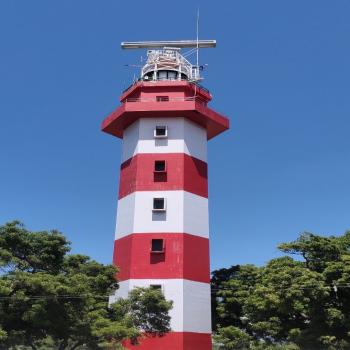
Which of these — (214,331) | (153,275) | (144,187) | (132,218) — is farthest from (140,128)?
(214,331)

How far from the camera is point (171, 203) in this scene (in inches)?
1245

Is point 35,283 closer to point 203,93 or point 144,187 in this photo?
point 144,187

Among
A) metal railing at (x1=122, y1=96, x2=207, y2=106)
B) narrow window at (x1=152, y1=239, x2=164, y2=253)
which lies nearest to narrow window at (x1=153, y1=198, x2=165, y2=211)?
narrow window at (x1=152, y1=239, x2=164, y2=253)

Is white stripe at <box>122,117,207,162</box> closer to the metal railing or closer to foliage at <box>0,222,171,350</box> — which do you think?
the metal railing

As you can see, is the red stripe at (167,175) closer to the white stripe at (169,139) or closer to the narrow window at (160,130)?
the white stripe at (169,139)

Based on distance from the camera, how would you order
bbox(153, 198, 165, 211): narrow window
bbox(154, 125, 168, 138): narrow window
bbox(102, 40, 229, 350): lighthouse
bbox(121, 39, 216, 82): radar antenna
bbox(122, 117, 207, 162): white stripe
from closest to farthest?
bbox(102, 40, 229, 350): lighthouse < bbox(153, 198, 165, 211): narrow window < bbox(122, 117, 207, 162): white stripe < bbox(154, 125, 168, 138): narrow window < bbox(121, 39, 216, 82): radar antenna

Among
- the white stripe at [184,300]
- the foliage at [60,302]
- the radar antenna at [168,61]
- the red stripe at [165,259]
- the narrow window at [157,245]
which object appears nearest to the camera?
the foliage at [60,302]

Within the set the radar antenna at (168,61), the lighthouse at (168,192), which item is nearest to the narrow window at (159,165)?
the lighthouse at (168,192)

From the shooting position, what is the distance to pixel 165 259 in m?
30.2

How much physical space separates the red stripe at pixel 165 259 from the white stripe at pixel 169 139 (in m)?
6.17

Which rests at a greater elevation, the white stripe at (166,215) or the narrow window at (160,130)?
the narrow window at (160,130)

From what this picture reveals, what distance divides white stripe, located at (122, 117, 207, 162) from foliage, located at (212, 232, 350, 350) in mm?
9619

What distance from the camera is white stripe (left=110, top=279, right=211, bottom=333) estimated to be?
2859cm

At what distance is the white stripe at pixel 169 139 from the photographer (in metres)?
33.3
